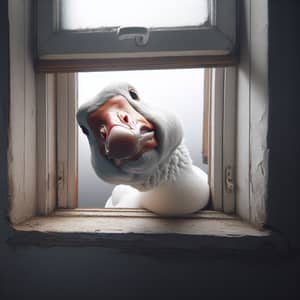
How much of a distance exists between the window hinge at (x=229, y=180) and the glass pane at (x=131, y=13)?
37cm

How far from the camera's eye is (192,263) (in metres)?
0.58

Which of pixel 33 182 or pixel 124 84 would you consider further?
pixel 33 182

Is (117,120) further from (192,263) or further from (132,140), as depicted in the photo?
(192,263)

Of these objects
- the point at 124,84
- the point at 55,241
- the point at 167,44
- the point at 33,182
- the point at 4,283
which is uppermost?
the point at 167,44

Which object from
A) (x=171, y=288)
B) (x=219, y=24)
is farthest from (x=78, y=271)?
(x=219, y=24)

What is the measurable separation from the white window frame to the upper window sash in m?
0.08

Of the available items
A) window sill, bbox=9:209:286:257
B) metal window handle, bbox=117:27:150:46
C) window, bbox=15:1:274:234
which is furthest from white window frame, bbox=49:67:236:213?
metal window handle, bbox=117:27:150:46

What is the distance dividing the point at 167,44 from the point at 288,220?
1.54 feet

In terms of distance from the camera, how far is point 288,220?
0.55m

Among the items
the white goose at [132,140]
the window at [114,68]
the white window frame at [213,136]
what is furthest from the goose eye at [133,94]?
the white window frame at [213,136]

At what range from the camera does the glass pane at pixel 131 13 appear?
2.19 feet

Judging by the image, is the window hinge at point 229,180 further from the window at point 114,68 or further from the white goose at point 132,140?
the white goose at point 132,140

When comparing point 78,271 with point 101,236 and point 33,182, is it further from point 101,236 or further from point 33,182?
point 33,182

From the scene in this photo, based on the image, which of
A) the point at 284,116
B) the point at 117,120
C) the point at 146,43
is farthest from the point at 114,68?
the point at 284,116
